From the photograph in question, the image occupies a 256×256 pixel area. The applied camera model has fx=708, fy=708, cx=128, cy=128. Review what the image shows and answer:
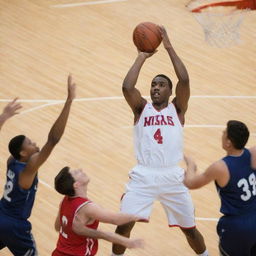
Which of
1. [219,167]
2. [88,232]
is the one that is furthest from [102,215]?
[219,167]

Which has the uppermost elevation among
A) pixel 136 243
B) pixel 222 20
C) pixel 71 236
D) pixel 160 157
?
pixel 222 20

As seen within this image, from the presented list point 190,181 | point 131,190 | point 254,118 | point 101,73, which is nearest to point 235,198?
point 190,181

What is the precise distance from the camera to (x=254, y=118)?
33.5ft

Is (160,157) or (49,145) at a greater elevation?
(49,145)

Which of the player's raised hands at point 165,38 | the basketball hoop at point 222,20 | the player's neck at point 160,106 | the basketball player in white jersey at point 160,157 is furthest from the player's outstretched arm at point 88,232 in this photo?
the basketball hoop at point 222,20

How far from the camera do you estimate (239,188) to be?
5941 millimetres

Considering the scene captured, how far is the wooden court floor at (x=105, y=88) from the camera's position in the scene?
8.45 metres

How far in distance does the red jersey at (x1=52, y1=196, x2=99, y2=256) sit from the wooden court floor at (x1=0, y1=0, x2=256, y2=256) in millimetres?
1658

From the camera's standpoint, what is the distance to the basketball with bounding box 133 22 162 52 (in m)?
7.34

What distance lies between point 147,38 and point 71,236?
2.43 meters

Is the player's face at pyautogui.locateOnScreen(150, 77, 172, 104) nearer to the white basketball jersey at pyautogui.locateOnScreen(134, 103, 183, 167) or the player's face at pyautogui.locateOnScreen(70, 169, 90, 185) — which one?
the white basketball jersey at pyautogui.locateOnScreen(134, 103, 183, 167)

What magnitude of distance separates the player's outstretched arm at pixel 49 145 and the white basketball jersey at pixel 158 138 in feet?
4.21

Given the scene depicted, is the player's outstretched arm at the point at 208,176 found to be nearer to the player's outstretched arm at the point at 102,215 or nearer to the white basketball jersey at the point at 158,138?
the player's outstretched arm at the point at 102,215

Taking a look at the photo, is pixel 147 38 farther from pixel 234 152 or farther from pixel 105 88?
pixel 105 88
